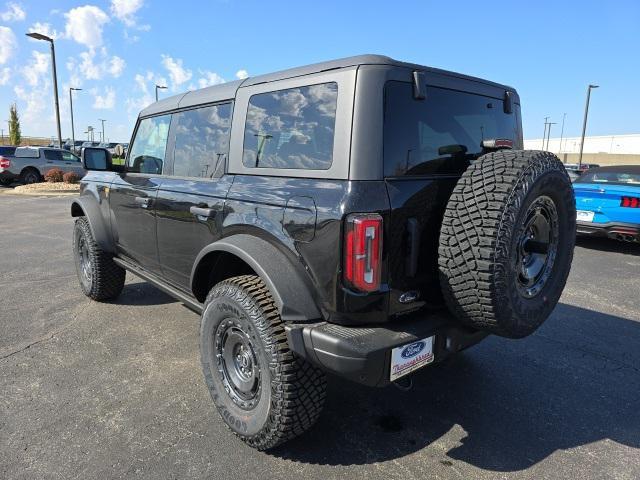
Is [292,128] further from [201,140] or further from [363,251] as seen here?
[201,140]

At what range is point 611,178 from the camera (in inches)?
316

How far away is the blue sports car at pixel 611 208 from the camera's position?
22.5 ft

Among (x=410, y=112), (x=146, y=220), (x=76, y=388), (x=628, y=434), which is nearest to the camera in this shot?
(x=410, y=112)

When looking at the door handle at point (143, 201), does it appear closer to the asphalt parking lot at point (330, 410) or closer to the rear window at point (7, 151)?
the asphalt parking lot at point (330, 410)

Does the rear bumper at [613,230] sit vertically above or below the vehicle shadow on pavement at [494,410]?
above

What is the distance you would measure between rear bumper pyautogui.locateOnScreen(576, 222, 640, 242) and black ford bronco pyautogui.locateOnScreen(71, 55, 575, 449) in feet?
17.5

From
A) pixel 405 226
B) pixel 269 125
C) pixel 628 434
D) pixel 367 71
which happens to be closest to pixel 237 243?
pixel 269 125

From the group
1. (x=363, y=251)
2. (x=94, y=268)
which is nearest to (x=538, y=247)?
(x=363, y=251)

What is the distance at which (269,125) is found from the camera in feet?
8.60

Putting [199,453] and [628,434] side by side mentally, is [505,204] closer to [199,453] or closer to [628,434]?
[628,434]

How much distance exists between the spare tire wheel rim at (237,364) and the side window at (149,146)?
166cm

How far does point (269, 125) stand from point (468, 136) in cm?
117

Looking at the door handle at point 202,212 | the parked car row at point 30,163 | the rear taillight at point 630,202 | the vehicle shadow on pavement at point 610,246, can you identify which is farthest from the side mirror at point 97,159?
the parked car row at point 30,163

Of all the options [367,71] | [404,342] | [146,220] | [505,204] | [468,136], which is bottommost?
[404,342]
